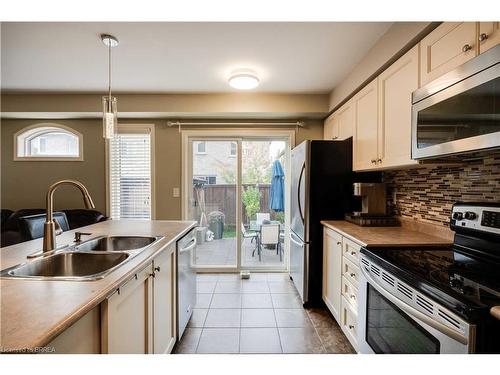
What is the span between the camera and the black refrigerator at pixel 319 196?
8.82ft

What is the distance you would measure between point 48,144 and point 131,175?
1308mm

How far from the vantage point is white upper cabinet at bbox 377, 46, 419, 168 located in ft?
5.74

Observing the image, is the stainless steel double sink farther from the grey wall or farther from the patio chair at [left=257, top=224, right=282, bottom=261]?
the patio chair at [left=257, top=224, right=282, bottom=261]

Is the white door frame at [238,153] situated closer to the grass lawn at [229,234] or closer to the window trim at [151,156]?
the grass lawn at [229,234]

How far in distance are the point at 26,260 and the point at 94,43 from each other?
179cm

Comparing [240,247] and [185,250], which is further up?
[185,250]

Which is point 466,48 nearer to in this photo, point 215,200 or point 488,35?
point 488,35

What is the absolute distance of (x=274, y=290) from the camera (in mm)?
3119

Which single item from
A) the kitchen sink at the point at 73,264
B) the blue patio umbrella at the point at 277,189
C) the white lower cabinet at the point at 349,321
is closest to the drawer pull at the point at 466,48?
the white lower cabinet at the point at 349,321

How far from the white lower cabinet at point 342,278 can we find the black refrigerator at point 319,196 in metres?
0.12

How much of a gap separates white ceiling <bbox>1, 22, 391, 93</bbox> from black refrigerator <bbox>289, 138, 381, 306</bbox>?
80cm
